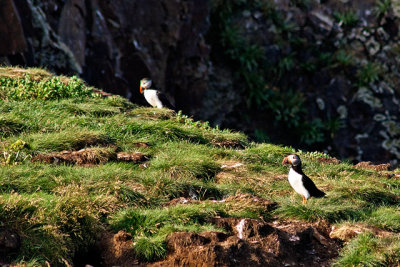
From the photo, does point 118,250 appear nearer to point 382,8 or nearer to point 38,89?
point 38,89

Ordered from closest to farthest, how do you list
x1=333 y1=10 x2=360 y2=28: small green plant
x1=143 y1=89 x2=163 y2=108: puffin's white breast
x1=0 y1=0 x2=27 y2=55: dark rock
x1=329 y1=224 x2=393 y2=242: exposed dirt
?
x1=329 y1=224 x2=393 y2=242: exposed dirt, x1=143 y1=89 x2=163 y2=108: puffin's white breast, x1=0 y1=0 x2=27 y2=55: dark rock, x1=333 y1=10 x2=360 y2=28: small green plant

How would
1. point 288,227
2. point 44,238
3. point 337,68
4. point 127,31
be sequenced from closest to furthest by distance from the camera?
point 44,238
point 288,227
point 127,31
point 337,68

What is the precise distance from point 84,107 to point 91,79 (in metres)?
4.07

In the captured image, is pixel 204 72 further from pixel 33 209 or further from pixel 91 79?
pixel 33 209

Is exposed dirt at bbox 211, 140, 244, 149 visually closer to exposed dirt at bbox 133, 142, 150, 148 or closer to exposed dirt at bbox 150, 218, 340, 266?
exposed dirt at bbox 133, 142, 150, 148

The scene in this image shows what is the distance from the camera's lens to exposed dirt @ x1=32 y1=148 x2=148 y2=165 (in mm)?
6895

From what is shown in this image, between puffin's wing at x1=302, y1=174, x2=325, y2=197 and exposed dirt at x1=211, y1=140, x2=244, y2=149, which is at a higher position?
puffin's wing at x1=302, y1=174, x2=325, y2=197

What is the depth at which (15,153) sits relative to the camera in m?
6.80

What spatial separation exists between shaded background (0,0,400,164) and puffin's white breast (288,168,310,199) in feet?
24.3

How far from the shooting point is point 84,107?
8.98m

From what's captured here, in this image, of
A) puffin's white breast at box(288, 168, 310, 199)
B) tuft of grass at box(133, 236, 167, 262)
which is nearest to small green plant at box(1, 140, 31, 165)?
tuft of grass at box(133, 236, 167, 262)

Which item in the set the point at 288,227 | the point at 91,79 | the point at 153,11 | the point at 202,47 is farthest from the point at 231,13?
the point at 288,227

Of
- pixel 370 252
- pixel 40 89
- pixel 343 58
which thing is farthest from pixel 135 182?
pixel 343 58

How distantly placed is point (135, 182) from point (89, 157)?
38.6 inches
